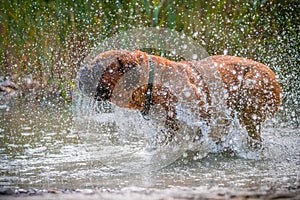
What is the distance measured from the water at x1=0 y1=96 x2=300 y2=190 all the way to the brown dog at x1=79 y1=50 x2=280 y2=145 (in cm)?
32

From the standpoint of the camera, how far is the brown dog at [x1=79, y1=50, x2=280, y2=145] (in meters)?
3.70

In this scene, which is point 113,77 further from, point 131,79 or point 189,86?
point 189,86

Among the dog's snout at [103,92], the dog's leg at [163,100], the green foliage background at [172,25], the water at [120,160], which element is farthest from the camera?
→ the green foliage background at [172,25]

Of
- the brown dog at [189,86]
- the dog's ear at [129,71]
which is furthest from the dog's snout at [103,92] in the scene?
the dog's ear at [129,71]

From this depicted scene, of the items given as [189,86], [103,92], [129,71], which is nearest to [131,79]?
[129,71]

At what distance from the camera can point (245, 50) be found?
301 inches

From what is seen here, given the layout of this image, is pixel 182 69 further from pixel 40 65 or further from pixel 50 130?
pixel 40 65

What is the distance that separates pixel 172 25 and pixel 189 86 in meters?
3.60

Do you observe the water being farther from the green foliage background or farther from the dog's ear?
the green foliage background

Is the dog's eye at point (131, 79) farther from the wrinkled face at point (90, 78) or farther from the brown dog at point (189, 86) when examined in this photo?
the wrinkled face at point (90, 78)

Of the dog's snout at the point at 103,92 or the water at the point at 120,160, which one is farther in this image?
the dog's snout at the point at 103,92

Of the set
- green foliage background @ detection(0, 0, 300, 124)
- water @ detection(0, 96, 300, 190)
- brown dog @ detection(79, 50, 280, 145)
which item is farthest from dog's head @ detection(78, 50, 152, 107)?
green foliage background @ detection(0, 0, 300, 124)

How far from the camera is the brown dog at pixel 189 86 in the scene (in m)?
3.70

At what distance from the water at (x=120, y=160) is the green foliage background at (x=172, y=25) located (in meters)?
2.65
